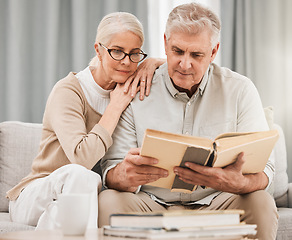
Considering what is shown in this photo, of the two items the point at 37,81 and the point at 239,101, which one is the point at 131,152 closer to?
the point at 239,101

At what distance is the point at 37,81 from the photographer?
307cm

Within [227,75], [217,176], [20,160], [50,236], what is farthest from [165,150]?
[20,160]

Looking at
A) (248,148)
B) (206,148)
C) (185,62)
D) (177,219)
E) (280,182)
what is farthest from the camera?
(280,182)

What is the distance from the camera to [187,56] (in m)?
1.84

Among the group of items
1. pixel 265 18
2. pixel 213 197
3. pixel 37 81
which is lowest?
pixel 213 197

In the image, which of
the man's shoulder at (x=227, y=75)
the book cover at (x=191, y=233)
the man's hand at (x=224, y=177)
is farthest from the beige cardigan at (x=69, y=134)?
the book cover at (x=191, y=233)

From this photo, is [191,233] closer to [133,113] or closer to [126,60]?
[133,113]

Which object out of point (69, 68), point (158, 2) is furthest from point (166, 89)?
point (158, 2)

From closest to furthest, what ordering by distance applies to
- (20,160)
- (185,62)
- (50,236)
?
(50,236) < (185,62) < (20,160)

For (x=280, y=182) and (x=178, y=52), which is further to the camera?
(x=280, y=182)

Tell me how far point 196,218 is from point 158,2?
2670 mm

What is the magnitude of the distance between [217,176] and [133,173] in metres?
0.30

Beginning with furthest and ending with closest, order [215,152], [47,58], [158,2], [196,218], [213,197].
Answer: [158,2], [47,58], [213,197], [215,152], [196,218]

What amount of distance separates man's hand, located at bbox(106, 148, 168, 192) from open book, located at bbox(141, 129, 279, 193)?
41 millimetres
